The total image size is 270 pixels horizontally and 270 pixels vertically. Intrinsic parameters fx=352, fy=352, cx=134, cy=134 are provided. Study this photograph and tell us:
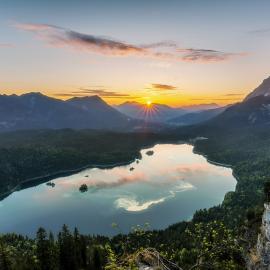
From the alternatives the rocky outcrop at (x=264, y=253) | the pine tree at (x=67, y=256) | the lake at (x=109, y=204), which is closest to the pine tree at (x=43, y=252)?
the pine tree at (x=67, y=256)

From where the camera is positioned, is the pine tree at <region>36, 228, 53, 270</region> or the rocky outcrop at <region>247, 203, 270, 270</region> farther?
the pine tree at <region>36, 228, 53, 270</region>

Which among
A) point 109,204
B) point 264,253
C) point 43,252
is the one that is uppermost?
point 264,253

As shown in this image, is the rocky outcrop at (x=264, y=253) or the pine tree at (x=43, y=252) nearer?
the rocky outcrop at (x=264, y=253)

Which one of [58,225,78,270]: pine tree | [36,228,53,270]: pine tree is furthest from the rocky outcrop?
[58,225,78,270]: pine tree

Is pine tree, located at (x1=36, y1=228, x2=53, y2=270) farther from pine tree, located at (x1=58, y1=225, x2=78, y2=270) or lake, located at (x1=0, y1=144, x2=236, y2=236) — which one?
lake, located at (x1=0, y1=144, x2=236, y2=236)

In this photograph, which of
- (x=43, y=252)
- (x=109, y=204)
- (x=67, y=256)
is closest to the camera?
(x=43, y=252)

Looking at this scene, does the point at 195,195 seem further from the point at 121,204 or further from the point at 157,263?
the point at 157,263

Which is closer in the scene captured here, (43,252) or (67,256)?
(43,252)

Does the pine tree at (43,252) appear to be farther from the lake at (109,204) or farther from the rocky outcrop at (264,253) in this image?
the rocky outcrop at (264,253)

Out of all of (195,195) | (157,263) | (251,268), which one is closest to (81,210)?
(195,195)

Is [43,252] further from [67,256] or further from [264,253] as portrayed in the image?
[264,253]

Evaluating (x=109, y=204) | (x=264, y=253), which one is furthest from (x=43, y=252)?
(x=109, y=204)
